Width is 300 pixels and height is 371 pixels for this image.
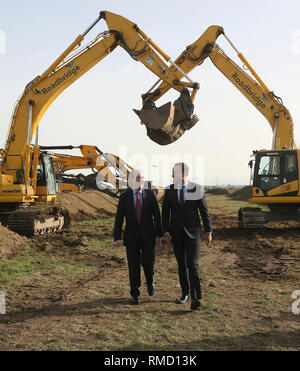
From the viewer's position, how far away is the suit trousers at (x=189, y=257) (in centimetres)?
585

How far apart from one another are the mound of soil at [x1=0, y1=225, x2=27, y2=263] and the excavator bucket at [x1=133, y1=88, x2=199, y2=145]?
196 inches

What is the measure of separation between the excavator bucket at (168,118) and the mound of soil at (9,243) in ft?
16.4

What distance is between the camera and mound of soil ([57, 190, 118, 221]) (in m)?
20.3

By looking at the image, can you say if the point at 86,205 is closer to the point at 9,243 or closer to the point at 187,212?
the point at 9,243

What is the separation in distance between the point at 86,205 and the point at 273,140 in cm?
1147

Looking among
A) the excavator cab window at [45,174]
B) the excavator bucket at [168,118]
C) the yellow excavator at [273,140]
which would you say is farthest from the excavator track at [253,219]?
the excavator cab window at [45,174]

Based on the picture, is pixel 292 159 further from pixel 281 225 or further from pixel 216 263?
pixel 216 263

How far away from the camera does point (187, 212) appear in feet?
19.6

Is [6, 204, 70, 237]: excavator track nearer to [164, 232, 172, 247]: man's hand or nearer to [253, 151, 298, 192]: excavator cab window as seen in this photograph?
[253, 151, 298, 192]: excavator cab window

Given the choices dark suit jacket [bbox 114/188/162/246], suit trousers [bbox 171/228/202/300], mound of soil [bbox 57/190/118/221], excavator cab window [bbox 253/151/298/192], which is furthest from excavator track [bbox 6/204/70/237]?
suit trousers [bbox 171/228/202/300]
